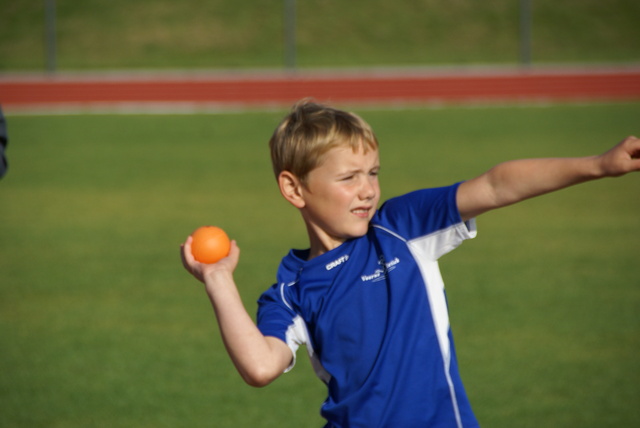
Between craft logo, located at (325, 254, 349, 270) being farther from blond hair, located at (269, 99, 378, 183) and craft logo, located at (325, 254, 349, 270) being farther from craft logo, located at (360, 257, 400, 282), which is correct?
blond hair, located at (269, 99, 378, 183)

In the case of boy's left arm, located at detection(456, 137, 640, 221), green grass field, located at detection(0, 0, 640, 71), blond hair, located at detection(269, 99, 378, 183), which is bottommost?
boy's left arm, located at detection(456, 137, 640, 221)

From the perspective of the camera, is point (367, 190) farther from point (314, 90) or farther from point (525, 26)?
point (525, 26)

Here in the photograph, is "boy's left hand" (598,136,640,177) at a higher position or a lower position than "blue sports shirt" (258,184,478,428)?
higher

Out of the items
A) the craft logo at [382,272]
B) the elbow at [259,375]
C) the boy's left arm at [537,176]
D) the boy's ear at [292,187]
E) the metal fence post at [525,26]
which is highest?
the metal fence post at [525,26]

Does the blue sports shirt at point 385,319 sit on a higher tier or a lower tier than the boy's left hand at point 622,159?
lower

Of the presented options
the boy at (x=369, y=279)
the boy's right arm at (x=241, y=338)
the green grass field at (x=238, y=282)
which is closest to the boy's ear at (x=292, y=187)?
the boy at (x=369, y=279)

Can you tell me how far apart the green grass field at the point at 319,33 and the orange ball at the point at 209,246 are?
82.0ft

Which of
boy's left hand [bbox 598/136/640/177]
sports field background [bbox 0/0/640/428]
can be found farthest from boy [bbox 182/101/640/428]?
sports field background [bbox 0/0/640/428]

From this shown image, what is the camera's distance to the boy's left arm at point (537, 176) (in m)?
2.43

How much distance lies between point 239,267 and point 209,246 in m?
5.84

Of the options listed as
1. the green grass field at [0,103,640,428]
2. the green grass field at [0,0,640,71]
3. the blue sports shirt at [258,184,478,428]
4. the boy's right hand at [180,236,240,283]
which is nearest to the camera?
the boy's right hand at [180,236,240,283]

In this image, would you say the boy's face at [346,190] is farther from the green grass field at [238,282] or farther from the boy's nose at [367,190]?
the green grass field at [238,282]

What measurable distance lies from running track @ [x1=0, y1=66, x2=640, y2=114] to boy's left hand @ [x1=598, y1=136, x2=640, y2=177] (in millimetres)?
19122

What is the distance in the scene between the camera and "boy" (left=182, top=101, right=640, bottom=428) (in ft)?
8.77
